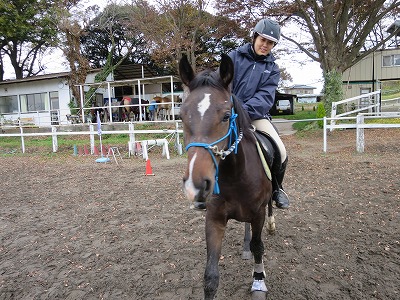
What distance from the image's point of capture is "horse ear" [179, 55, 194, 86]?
7.27 feet

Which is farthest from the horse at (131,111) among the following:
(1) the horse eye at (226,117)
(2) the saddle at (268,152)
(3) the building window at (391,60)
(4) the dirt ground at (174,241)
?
(3) the building window at (391,60)

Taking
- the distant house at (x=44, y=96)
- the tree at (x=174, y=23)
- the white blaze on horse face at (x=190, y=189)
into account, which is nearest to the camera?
the white blaze on horse face at (x=190, y=189)

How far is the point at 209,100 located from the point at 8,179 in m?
8.91

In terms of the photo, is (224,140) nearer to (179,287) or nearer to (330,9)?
(179,287)

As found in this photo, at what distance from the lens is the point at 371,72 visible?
2902 centimetres

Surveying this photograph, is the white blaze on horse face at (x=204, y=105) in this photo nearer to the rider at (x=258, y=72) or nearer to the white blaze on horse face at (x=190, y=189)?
the white blaze on horse face at (x=190, y=189)

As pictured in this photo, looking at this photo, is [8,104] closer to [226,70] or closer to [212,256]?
[212,256]

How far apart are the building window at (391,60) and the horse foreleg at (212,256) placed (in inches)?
1283

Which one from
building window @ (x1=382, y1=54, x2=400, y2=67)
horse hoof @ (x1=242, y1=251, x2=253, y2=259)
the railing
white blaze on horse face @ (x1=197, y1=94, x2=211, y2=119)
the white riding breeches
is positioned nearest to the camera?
white blaze on horse face @ (x1=197, y1=94, x2=211, y2=119)

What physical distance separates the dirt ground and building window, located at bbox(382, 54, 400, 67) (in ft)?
85.3

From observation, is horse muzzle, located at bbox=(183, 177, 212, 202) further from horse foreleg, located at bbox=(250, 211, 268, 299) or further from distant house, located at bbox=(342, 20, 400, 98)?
distant house, located at bbox=(342, 20, 400, 98)

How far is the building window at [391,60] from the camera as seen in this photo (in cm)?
2881

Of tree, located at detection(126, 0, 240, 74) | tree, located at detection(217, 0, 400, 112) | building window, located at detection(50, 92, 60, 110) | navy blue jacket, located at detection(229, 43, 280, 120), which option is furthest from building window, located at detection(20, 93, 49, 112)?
navy blue jacket, located at detection(229, 43, 280, 120)

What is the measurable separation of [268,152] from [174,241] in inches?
80.4
